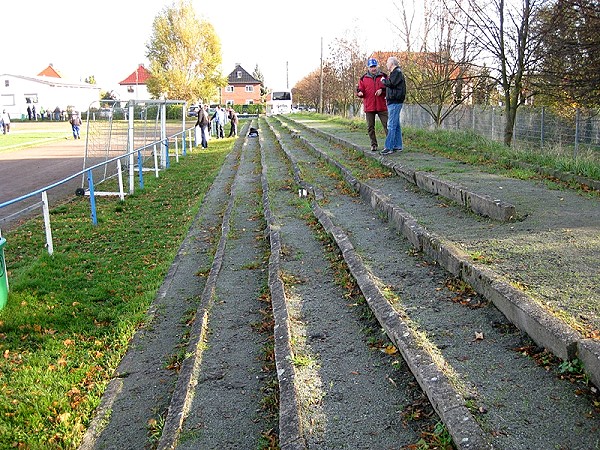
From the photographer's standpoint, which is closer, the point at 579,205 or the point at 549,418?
the point at 549,418

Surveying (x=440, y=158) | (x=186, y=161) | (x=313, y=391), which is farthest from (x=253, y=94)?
(x=313, y=391)

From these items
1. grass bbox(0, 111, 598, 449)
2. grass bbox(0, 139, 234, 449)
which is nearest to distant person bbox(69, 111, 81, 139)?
grass bbox(0, 111, 598, 449)

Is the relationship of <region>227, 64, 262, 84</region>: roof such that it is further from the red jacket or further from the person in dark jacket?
the person in dark jacket

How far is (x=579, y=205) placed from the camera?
24.2 feet

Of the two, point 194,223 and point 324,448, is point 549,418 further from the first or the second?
point 194,223

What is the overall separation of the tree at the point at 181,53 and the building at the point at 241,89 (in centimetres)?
5210

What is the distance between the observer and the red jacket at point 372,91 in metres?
12.9

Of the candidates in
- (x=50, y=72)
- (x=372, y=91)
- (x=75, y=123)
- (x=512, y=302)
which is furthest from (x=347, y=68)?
(x=50, y=72)

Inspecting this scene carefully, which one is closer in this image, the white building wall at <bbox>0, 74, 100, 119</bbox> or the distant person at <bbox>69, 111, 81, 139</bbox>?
the distant person at <bbox>69, 111, 81, 139</bbox>

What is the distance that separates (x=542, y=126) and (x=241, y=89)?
353 feet

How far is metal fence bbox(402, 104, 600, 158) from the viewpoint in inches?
535

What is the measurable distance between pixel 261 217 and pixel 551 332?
6785 mm

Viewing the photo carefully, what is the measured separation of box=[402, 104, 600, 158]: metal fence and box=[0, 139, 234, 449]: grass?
8.34 metres

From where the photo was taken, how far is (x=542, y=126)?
50.6 ft
